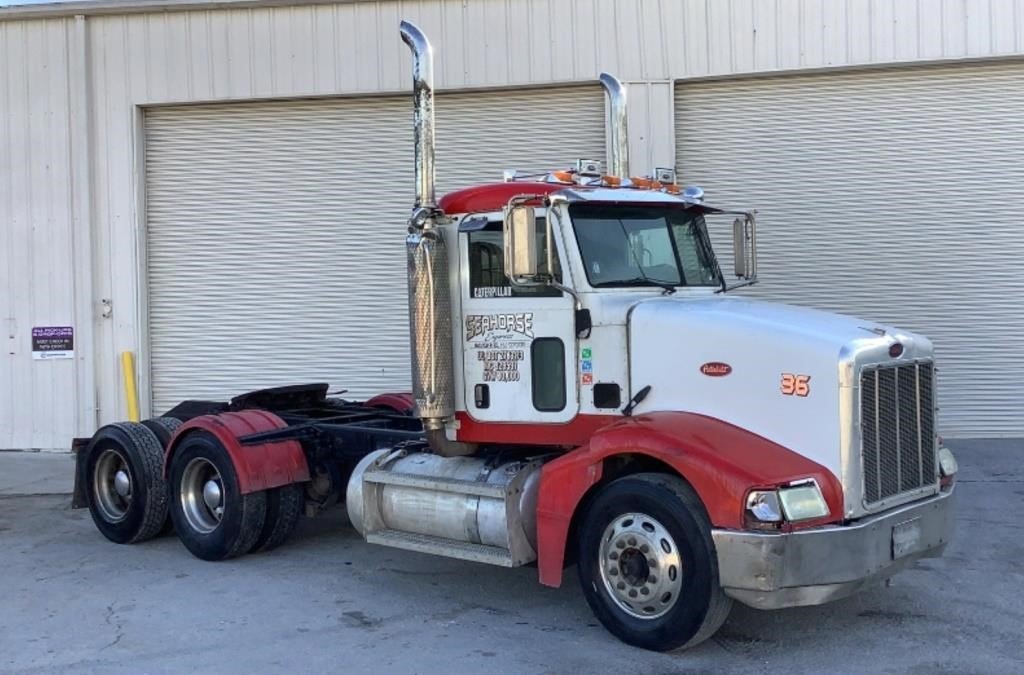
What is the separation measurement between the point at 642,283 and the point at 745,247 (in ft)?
3.86

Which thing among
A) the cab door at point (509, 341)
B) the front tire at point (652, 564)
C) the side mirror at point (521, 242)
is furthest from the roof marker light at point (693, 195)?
the front tire at point (652, 564)

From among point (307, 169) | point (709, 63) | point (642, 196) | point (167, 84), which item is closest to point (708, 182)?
point (709, 63)

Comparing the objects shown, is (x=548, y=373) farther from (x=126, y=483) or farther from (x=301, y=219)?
(x=301, y=219)

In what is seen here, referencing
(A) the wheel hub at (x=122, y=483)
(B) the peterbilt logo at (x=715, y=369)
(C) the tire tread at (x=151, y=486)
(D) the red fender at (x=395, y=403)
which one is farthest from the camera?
(D) the red fender at (x=395, y=403)

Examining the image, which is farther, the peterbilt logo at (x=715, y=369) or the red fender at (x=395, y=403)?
the red fender at (x=395, y=403)

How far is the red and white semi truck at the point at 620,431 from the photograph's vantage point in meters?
5.60

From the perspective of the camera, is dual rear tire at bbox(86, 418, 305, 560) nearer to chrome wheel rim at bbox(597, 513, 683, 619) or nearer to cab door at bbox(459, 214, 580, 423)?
cab door at bbox(459, 214, 580, 423)

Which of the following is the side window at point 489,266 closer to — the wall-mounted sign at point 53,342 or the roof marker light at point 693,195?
the roof marker light at point 693,195

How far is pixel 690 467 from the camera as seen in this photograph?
18.6ft

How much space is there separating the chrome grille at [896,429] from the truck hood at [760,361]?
0.45 feet

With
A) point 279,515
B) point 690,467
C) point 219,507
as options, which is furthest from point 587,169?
point 219,507

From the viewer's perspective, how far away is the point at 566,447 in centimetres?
683

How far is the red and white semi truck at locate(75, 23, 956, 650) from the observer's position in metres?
5.60

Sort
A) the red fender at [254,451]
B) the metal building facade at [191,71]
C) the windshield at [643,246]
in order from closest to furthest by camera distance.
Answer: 1. the windshield at [643,246]
2. the red fender at [254,451]
3. the metal building facade at [191,71]
